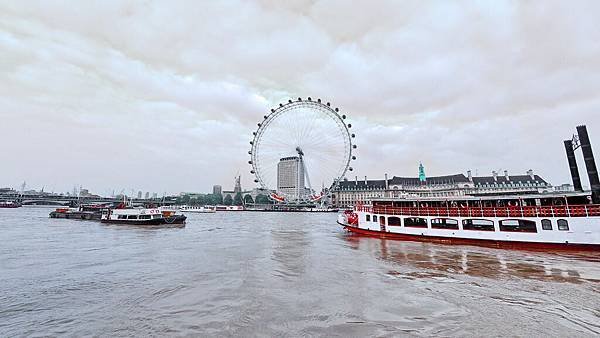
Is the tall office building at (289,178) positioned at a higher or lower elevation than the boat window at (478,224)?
higher

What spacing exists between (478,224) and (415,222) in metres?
6.02

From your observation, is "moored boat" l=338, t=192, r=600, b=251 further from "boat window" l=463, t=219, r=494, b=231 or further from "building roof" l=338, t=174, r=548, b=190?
"building roof" l=338, t=174, r=548, b=190

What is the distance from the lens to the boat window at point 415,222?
3234cm

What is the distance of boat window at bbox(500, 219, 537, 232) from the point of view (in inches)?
1030

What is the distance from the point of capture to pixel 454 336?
27.3 feet

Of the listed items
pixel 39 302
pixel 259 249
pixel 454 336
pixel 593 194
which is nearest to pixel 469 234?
pixel 593 194

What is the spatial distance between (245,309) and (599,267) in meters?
20.7

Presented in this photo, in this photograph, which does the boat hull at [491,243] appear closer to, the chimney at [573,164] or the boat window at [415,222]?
the boat window at [415,222]

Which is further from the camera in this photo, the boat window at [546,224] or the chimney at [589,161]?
the boat window at [546,224]

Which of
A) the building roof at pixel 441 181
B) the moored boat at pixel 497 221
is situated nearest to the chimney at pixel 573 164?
the moored boat at pixel 497 221

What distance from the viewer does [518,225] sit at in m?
26.9

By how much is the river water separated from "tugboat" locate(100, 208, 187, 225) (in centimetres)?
3279

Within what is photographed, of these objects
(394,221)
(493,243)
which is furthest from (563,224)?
(394,221)

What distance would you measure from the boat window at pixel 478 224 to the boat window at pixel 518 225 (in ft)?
3.29
